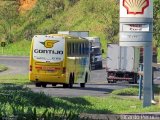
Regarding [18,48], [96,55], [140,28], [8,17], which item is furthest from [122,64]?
[8,17]

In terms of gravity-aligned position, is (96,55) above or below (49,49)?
below

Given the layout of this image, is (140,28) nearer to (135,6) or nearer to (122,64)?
(135,6)

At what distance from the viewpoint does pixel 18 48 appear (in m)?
91.1

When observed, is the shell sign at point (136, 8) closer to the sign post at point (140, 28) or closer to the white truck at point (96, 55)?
the sign post at point (140, 28)

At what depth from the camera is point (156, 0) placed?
3353cm

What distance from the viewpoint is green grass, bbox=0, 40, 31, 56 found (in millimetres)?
89144

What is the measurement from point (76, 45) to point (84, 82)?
233cm

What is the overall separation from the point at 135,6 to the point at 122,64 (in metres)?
27.8

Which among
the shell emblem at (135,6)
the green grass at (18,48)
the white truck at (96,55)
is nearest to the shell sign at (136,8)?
the shell emblem at (135,6)

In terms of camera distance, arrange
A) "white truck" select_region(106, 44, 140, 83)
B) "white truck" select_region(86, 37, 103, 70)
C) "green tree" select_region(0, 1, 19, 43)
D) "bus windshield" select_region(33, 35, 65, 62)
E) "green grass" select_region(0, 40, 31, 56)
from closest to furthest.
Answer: "bus windshield" select_region(33, 35, 65, 62), "white truck" select_region(106, 44, 140, 83), "white truck" select_region(86, 37, 103, 70), "green grass" select_region(0, 40, 31, 56), "green tree" select_region(0, 1, 19, 43)

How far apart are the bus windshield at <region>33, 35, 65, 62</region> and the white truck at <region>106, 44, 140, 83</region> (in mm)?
→ 10552

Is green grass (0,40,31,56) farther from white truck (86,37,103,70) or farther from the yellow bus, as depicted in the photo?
the yellow bus

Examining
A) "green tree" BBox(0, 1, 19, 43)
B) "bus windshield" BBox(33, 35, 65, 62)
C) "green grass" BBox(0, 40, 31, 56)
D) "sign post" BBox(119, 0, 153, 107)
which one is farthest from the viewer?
"green tree" BBox(0, 1, 19, 43)

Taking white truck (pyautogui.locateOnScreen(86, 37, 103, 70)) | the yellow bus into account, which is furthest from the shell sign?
white truck (pyautogui.locateOnScreen(86, 37, 103, 70))
